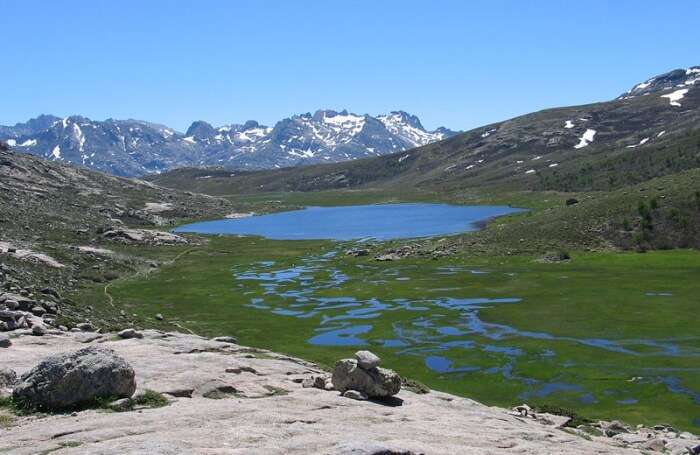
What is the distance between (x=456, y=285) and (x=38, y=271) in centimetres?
6094

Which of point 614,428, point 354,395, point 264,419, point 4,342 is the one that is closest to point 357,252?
point 614,428

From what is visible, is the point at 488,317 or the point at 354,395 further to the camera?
the point at 488,317

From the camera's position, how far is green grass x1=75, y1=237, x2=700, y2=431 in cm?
5266

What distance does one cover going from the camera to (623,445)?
35500mm

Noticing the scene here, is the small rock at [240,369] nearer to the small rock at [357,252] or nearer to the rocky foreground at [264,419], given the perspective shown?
the rocky foreground at [264,419]

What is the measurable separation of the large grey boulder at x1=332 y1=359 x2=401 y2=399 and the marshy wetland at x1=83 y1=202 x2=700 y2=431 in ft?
56.0

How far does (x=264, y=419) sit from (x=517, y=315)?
187 ft

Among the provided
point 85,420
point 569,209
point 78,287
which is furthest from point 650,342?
point 569,209

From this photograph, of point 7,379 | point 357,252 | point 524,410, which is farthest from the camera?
point 357,252

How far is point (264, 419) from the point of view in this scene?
93.1 feet

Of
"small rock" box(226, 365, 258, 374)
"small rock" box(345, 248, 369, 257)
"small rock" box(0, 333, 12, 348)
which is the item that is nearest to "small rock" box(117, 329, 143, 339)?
"small rock" box(0, 333, 12, 348)

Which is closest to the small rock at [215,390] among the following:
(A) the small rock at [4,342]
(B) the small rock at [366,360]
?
(B) the small rock at [366,360]

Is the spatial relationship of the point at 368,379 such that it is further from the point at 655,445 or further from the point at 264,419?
the point at 655,445

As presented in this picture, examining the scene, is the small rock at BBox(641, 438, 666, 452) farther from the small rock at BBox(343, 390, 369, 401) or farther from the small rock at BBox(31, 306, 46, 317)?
the small rock at BBox(31, 306, 46, 317)
